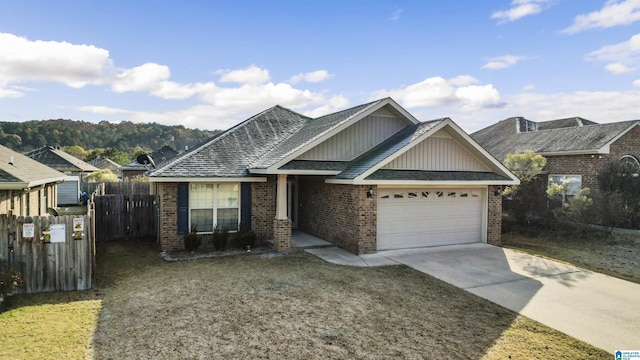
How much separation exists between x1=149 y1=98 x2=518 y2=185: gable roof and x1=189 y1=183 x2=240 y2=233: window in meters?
0.58

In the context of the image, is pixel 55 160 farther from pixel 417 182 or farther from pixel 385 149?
pixel 417 182

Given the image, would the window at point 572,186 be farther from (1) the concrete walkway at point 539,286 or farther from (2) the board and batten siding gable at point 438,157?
(1) the concrete walkway at point 539,286

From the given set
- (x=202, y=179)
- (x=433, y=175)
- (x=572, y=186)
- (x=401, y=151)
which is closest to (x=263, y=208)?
(x=202, y=179)

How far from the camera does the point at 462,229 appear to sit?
1373cm

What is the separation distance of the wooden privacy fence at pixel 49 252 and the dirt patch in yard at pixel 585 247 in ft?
44.1

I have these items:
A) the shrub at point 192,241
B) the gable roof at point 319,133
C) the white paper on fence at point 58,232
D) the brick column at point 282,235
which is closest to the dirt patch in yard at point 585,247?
the gable roof at point 319,133

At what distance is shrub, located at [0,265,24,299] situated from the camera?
695 cm

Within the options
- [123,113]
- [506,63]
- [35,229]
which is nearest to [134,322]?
[35,229]

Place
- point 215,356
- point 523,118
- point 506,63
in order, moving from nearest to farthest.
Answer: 1. point 215,356
2. point 506,63
3. point 523,118

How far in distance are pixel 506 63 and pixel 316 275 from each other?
12495 millimetres

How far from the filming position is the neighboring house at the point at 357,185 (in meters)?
11.9

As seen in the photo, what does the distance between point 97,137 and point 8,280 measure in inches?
3832

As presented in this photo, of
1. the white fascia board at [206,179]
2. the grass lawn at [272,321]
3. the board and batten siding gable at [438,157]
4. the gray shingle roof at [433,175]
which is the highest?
the board and batten siding gable at [438,157]

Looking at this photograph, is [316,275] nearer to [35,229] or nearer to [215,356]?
[215,356]
